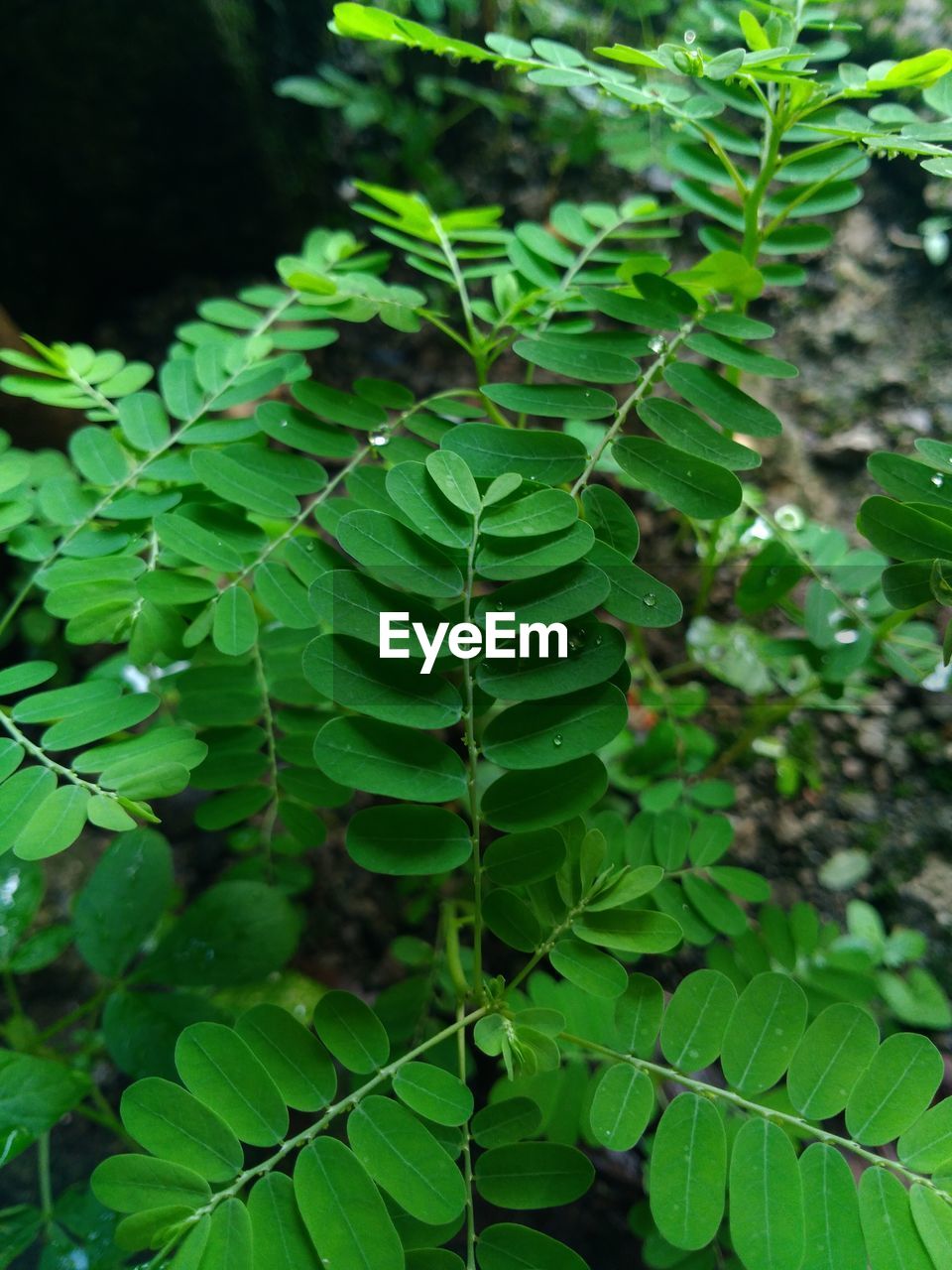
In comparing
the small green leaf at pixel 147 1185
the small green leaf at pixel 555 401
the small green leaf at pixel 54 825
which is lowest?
the small green leaf at pixel 147 1185

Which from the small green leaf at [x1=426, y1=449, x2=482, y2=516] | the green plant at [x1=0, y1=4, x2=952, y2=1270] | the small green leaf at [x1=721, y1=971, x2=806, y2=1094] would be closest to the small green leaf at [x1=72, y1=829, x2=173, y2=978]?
the green plant at [x1=0, y1=4, x2=952, y2=1270]

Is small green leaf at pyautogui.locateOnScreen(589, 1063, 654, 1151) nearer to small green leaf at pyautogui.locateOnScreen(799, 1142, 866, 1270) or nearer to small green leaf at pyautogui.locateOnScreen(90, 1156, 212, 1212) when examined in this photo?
small green leaf at pyautogui.locateOnScreen(799, 1142, 866, 1270)

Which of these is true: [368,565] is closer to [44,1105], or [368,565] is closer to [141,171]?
[44,1105]

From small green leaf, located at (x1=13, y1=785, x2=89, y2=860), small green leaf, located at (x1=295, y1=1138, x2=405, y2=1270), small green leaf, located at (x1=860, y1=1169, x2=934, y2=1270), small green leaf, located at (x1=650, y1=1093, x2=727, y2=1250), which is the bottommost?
small green leaf, located at (x1=860, y1=1169, x2=934, y2=1270)

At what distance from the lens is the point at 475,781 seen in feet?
2.99

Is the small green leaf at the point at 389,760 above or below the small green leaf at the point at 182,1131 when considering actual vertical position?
above

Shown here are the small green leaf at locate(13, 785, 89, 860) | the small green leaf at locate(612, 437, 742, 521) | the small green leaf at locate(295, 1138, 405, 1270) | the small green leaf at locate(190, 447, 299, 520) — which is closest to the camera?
the small green leaf at locate(295, 1138, 405, 1270)

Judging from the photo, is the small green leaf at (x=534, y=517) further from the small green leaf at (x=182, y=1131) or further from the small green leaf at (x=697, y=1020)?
the small green leaf at (x=182, y=1131)

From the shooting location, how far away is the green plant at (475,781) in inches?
31.0

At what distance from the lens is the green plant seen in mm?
788

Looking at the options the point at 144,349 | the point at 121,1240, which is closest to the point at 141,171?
the point at 144,349

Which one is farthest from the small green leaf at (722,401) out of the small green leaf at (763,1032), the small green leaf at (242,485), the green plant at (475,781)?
the small green leaf at (763,1032)

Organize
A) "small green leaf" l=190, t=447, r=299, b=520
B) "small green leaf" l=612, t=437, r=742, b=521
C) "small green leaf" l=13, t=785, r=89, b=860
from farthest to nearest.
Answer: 1. "small green leaf" l=190, t=447, r=299, b=520
2. "small green leaf" l=612, t=437, r=742, b=521
3. "small green leaf" l=13, t=785, r=89, b=860

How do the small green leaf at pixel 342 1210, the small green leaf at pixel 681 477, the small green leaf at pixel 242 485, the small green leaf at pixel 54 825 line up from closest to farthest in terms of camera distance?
the small green leaf at pixel 342 1210 → the small green leaf at pixel 54 825 → the small green leaf at pixel 681 477 → the small green leaf at pixel 242 485
